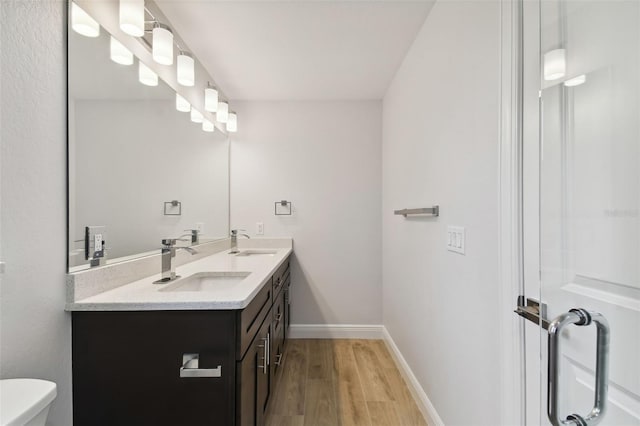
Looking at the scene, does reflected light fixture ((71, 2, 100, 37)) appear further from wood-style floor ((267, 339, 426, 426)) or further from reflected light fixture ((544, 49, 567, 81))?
wood-style floor ((267, 339, 426, 426))

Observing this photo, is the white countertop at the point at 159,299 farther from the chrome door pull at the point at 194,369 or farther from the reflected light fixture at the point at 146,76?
the reflected light fixture at the point at 146,76

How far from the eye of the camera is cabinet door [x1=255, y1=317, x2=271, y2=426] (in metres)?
1.39

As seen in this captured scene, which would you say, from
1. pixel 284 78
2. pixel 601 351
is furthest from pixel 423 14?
pixel 601 351

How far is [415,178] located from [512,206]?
105 cm

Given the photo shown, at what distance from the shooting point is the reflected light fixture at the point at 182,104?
6.58 ft

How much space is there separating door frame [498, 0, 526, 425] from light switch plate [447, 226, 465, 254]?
29cm

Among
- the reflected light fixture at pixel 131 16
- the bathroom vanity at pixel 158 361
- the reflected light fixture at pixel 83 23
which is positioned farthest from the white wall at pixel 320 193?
the bathroom vanity at pixel 158 361

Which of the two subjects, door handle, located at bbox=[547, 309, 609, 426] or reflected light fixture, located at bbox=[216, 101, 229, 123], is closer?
door handle, located at bbox=[547, 309, 609, 426]

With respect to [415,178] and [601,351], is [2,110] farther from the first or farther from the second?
[415,178]

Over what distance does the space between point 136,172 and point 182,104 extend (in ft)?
2.47

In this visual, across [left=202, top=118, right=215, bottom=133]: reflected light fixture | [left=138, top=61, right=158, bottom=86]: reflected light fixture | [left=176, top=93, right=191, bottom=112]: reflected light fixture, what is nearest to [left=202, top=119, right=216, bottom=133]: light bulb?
[left=202, top=118, right=215, bottom=133]: reflected light fixture

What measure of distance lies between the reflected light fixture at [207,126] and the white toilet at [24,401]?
6.64ft

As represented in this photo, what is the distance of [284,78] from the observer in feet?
8.45

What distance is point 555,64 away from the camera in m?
0.80
